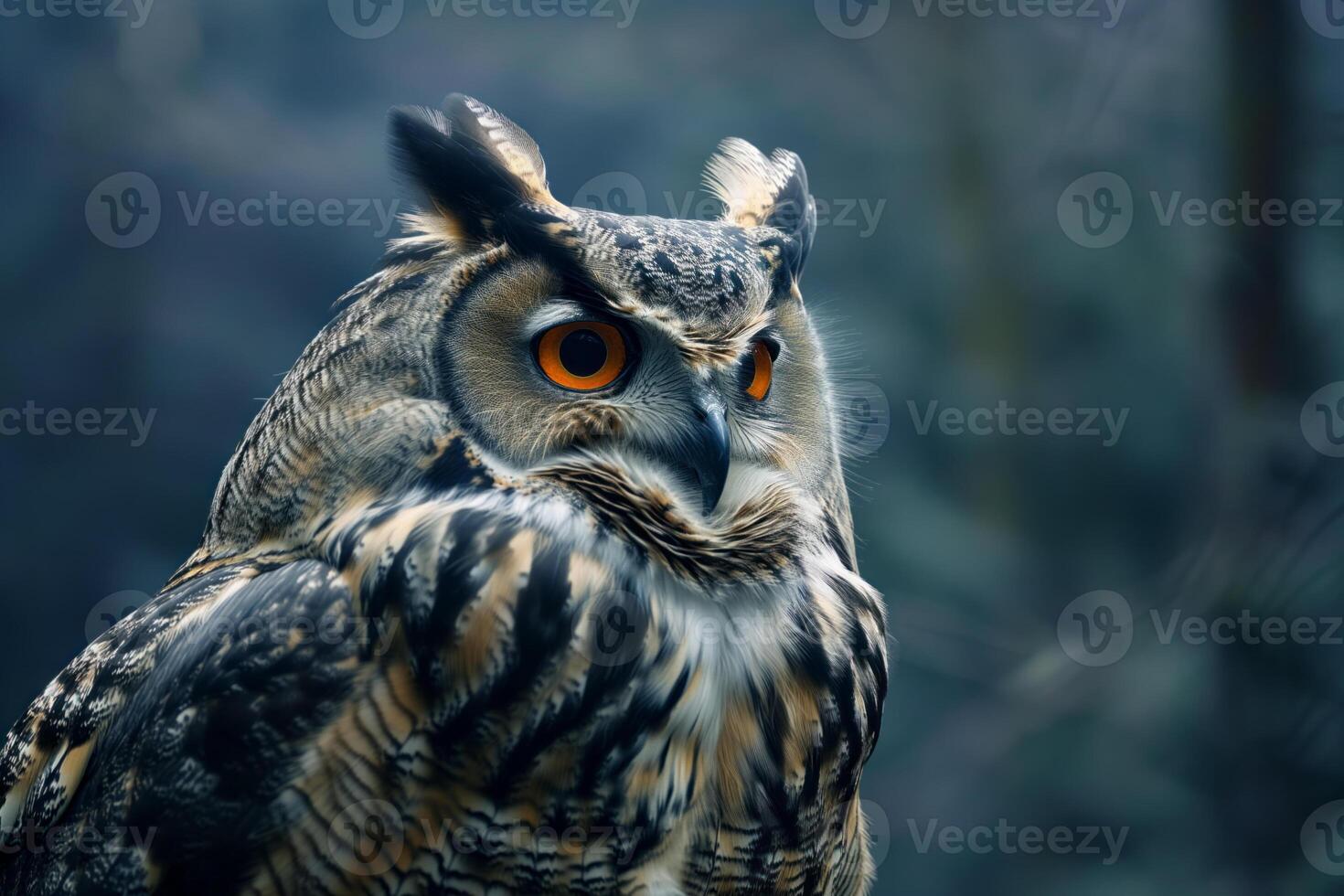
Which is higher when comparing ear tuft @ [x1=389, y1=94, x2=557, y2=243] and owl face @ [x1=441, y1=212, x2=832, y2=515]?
ear tuft @ [x1=389, y1=94, x2=557, y2=243]

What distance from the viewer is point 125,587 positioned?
2.78m

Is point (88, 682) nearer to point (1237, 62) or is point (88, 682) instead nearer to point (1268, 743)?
point (1268, 743)

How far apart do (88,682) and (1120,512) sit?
2882 mm

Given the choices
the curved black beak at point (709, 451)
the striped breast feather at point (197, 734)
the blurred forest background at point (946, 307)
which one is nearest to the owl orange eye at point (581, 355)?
the curved black beak at point (709, 451)

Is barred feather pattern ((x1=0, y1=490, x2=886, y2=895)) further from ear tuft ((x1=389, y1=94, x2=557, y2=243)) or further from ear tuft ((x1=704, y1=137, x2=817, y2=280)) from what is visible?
ear tuft ((x1=704, y1=137, x2=817, y2=280))

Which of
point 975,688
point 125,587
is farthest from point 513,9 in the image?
point 975,688

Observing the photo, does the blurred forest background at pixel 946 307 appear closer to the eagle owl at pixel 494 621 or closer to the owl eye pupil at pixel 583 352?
the eagle owl at pixel 494 621

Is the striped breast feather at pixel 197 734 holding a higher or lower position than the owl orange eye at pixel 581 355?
lower

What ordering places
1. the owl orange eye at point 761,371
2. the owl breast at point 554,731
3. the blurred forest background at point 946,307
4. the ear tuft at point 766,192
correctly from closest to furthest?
the owl breast at point 554,731 → the owl orange eye at point 761,371 → the ear tuft at point 766,192 → the blurred forest background at point 946,307

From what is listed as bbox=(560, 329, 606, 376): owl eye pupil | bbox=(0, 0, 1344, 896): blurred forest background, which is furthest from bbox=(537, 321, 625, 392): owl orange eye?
bbox=(0, 0, 1344, 896): blurred forest background

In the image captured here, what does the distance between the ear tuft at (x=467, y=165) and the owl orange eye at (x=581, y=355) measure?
0.51 feet

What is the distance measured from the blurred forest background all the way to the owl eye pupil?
79.6 inches

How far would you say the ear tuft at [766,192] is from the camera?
4.44 ft

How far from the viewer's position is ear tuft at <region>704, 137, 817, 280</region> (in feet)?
4.44
